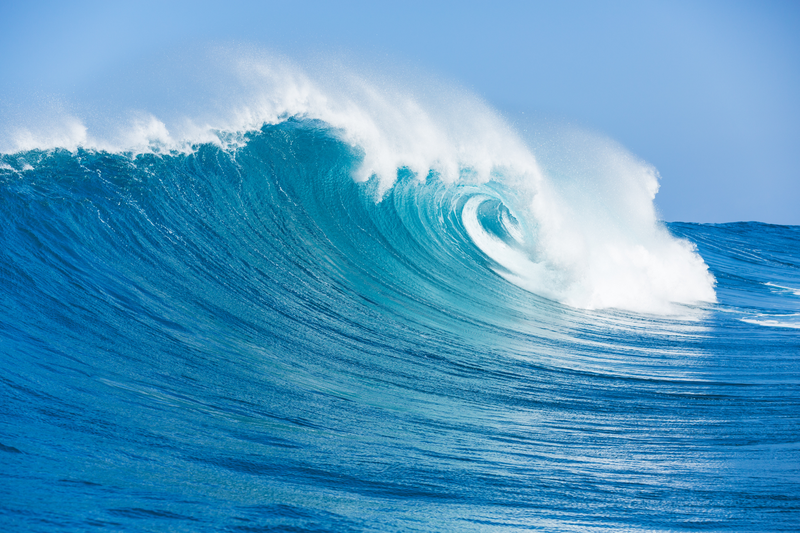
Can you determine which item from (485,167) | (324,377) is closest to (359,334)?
(324,377)

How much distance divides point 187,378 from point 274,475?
0.96 meters

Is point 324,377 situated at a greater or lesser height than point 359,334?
lesser

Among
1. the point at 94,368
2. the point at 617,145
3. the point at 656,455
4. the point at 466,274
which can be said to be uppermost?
the point at 617,145

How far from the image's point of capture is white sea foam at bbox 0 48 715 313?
5.41m

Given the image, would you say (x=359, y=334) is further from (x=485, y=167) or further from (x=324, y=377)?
(x=485, y=167)

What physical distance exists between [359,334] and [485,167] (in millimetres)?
4071

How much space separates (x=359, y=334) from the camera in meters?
3.70

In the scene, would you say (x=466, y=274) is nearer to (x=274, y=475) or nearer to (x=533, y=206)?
(x=533, y=206)

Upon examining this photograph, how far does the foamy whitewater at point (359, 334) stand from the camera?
1.88m

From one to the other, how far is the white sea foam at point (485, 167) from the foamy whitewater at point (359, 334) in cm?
3

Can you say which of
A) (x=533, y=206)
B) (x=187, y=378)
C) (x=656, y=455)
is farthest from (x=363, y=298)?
(x=533, y=206)

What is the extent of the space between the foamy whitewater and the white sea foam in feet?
0.11

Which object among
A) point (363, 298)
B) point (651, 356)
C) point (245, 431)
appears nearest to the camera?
point (245, 431)

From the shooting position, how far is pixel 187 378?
2.63 m
